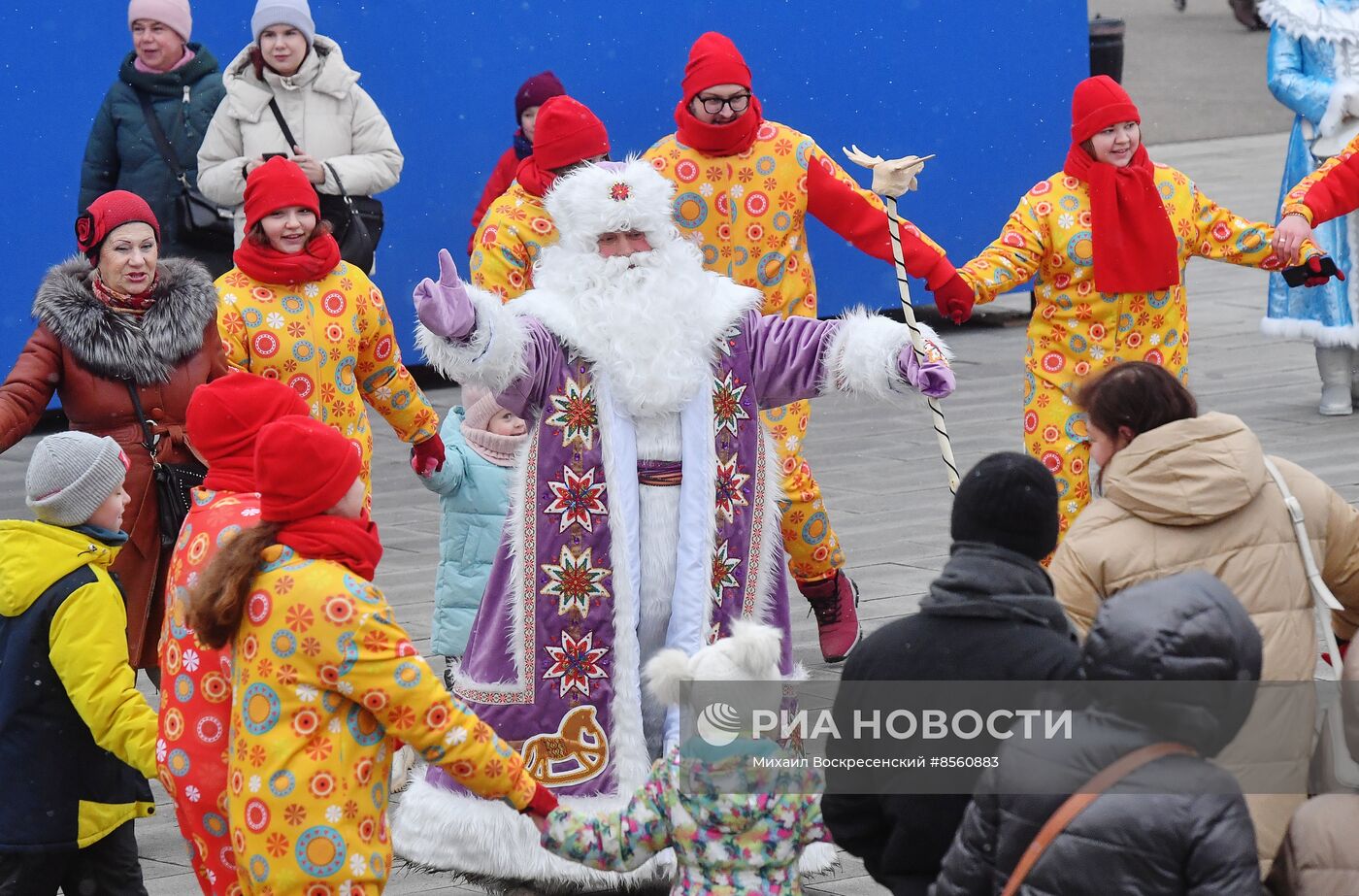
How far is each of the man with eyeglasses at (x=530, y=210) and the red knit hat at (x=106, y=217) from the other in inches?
47.4

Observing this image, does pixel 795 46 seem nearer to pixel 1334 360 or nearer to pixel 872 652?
pixel 1334 360

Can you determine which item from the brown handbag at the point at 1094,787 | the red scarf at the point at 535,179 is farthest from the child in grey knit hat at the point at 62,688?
the red scarf at the point at 535,179

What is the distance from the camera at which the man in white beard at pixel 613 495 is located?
496 cm

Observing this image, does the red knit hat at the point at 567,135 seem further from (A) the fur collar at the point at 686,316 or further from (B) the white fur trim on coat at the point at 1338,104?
(B) the white fur trim on coat at the point at 1338,104

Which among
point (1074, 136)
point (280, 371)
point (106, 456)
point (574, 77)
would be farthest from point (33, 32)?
point (106, 456)

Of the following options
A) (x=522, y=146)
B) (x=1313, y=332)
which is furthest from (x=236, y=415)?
(x=1313, y=332)

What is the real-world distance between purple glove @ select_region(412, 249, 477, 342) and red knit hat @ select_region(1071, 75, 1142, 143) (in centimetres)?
253

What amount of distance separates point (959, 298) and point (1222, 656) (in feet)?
11.8

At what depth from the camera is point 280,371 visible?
5879mm

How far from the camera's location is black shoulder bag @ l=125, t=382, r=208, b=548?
5.57 m

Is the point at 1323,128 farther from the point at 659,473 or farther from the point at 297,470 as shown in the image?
the point at 297,470

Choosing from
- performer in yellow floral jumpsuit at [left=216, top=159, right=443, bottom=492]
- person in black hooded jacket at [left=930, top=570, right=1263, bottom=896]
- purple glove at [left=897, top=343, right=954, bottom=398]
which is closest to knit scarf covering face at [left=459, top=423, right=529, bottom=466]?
performer in yellow floral jumpsuit at [left=216, top=159, right=443, bottom=492]

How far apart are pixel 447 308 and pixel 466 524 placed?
148 centimetres

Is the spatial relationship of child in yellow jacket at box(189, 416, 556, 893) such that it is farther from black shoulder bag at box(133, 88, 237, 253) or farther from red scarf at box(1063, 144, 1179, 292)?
black shoulder bag at box(133, 88, 237, 253)
